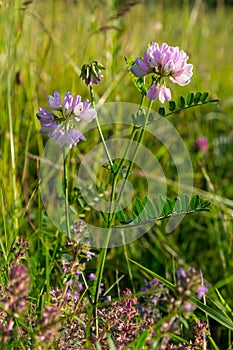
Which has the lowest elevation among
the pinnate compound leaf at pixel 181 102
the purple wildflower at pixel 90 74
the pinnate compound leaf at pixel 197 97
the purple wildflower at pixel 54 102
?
the purple wildflower at pixel 54 102

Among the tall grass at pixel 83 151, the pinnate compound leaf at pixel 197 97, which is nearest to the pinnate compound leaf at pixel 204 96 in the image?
the pinnate compound leaf at pixel 197 97

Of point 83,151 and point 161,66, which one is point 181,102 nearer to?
point 161,66

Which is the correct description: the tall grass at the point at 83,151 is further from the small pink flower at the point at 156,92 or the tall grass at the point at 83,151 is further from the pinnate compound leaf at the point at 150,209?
the small pink flower at the point at 156,92

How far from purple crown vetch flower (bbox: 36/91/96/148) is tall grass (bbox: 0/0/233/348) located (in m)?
0.16

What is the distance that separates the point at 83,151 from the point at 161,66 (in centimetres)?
113

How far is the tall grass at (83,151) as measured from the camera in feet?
4.15

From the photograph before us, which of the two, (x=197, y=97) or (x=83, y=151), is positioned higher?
(x=83, y=151)

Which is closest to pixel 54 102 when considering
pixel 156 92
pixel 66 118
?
pixel 66 118

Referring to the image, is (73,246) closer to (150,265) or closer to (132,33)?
(150,265)

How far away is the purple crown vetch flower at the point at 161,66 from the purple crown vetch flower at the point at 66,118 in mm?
90

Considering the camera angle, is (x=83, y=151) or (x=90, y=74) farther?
(x=83, y=151)

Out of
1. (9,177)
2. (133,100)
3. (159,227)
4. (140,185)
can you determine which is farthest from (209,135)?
(9,177)

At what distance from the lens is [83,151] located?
192 cm

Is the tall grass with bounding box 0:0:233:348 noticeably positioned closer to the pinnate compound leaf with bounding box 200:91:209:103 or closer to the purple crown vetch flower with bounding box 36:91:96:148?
the purple crown vetch flower with bounding box 36:91:96:148
